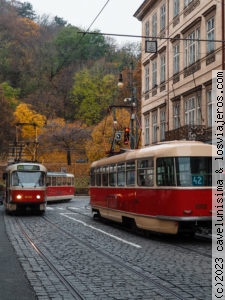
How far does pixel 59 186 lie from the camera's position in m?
45.9

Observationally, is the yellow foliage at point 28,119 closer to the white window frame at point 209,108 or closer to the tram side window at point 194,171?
the white window frame at point 209,108

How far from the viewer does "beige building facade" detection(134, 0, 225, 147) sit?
94.8 ft

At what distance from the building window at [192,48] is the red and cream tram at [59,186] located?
15.6 metres

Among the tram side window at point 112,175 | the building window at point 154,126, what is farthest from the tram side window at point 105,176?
the building window at point 154,126

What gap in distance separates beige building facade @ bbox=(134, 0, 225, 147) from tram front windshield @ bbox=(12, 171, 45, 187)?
830 cm

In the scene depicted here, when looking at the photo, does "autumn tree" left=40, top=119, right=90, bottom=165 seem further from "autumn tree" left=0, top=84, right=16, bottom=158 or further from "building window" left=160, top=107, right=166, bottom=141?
"building window" left=160, top=107, right=166, bottom=141

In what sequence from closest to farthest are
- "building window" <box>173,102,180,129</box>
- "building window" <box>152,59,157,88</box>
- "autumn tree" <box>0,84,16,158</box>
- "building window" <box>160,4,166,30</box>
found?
"building window" <box>173,102,180,129</box> → "building window" <box>160,4,166,30</box> → "building window" <box>152,59,157,88</box> → "autumn tree" <box>0,84,16,158</box>

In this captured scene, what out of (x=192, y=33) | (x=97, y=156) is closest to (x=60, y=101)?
(x=97, y=156)

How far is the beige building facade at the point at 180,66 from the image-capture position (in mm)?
28891

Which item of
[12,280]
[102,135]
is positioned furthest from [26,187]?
[102,135]

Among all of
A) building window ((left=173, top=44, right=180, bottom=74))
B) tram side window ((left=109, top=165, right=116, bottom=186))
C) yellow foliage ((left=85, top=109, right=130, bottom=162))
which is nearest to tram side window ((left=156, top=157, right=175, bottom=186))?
tram side window ((left=109, top=165, right=116, bottom=186))

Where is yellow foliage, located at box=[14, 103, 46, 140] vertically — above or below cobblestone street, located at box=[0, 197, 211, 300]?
above

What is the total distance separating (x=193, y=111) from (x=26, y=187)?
1085 cm

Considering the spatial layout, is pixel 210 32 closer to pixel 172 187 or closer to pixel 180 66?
pixel 180 66
